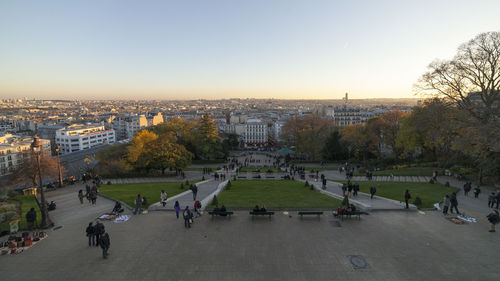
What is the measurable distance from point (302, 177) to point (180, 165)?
15.8 metres

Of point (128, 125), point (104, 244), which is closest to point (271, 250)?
point (104, 244)

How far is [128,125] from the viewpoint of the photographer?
12731cm

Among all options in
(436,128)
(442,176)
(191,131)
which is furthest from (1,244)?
(191,131)

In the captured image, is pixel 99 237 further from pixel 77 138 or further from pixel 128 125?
pixel 128 125

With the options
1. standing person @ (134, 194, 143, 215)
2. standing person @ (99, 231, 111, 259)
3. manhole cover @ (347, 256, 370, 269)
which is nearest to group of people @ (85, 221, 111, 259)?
standing person @ (99, 231, 111, 259)

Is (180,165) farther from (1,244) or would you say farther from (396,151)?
(396,151)

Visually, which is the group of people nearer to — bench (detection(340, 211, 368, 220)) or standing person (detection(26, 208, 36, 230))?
standing person (detection(26, 208, 36, 230))

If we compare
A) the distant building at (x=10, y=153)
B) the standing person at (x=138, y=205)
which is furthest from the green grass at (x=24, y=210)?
the distant building at (x=10, y=153)

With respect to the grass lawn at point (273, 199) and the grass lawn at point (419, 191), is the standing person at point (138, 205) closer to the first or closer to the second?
the grass lawn at point (273, 199)

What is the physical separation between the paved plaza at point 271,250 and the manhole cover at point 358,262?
0.12 ft

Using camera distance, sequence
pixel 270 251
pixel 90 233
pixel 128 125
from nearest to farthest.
A: 1. pixel 270 251
2. pixel 90 233
3. pixel 128 125

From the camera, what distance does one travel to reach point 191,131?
56719 mm

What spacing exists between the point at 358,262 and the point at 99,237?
10127 millimetres

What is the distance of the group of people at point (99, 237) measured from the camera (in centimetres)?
1027
